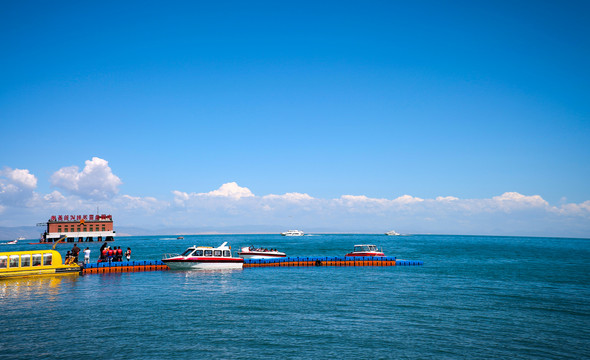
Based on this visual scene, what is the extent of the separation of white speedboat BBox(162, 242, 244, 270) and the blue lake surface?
8.20 metres

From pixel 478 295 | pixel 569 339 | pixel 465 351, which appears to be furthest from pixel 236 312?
pixel 478 295

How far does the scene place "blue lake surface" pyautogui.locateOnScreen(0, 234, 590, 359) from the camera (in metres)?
19.4

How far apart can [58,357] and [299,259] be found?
155ft

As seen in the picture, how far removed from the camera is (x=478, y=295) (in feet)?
117

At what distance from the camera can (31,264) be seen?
41.6 m

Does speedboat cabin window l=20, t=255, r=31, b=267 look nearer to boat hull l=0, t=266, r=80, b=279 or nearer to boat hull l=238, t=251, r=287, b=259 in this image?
boat hull l=0, t=266, r=80, b=279

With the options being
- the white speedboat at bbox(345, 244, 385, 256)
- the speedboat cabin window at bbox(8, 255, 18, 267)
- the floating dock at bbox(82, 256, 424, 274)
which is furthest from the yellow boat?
the white speedboat at bbox(345, 244, 385, 256)

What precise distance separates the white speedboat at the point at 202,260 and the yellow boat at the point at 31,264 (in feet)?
39.8

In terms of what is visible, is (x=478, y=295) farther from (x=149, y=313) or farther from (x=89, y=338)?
(x=89, y=338)

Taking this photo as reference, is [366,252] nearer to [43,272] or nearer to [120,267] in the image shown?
[120,267]

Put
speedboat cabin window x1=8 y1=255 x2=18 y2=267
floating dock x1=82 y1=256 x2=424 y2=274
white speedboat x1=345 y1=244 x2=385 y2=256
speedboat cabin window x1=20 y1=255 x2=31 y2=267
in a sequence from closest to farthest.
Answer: speedboat cabin window x1=8 y1=255 x2=18 y2=267
speedboat cabin window x1=20 y1=255 x2=31 y2=267
floating dock x1=82 y1=256 x2=424 y2=274
white speedboat x1=345 y1=244 x2=385 y2=256

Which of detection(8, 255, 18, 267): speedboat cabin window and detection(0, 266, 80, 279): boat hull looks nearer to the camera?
detection(0, 266, 80, 279): boat hull

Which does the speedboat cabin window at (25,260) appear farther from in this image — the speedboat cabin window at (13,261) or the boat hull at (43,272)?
the boat hull at (43,272)

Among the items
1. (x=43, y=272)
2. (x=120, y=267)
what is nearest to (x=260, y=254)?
(x=120, y=267)
